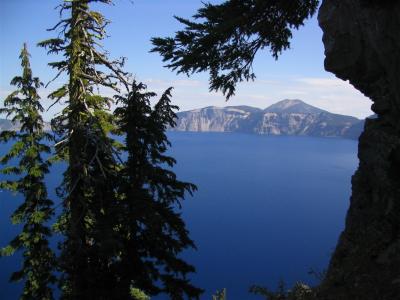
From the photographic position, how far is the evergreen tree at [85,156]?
10516 millimetres

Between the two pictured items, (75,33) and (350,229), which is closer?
(350,229)

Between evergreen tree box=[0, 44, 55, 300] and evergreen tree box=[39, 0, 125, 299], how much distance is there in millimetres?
5163

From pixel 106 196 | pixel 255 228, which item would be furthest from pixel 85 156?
pixel 255 228

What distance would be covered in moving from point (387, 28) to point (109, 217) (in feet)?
27.5

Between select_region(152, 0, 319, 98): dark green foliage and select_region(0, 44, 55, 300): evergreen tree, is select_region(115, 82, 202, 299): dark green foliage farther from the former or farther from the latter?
select_region(0, 44, 55, 300): evergreen tree

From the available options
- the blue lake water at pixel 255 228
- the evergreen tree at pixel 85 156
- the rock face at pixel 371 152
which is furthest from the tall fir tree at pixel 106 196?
the blue lake water at pixel 255 228

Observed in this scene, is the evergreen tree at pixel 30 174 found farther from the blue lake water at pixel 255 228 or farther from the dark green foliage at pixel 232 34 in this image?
the blue lake water at pixel 255 228

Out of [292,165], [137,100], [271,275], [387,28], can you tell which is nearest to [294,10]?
[387,28]

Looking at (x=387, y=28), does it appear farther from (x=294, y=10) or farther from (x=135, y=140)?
(x=135, y=140)

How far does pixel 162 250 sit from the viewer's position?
11.0m

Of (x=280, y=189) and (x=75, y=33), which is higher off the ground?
(x=75, y=33)

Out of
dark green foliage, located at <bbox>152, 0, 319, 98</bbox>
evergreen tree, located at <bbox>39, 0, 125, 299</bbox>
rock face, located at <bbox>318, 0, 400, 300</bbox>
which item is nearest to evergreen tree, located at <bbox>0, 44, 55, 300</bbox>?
evergreen tree, located at <bbox>39, 0, 125, 299</bbox>

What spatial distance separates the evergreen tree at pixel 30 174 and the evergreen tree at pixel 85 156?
5.16 meters

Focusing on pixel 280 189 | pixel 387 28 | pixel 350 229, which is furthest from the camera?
pixel 280 189
